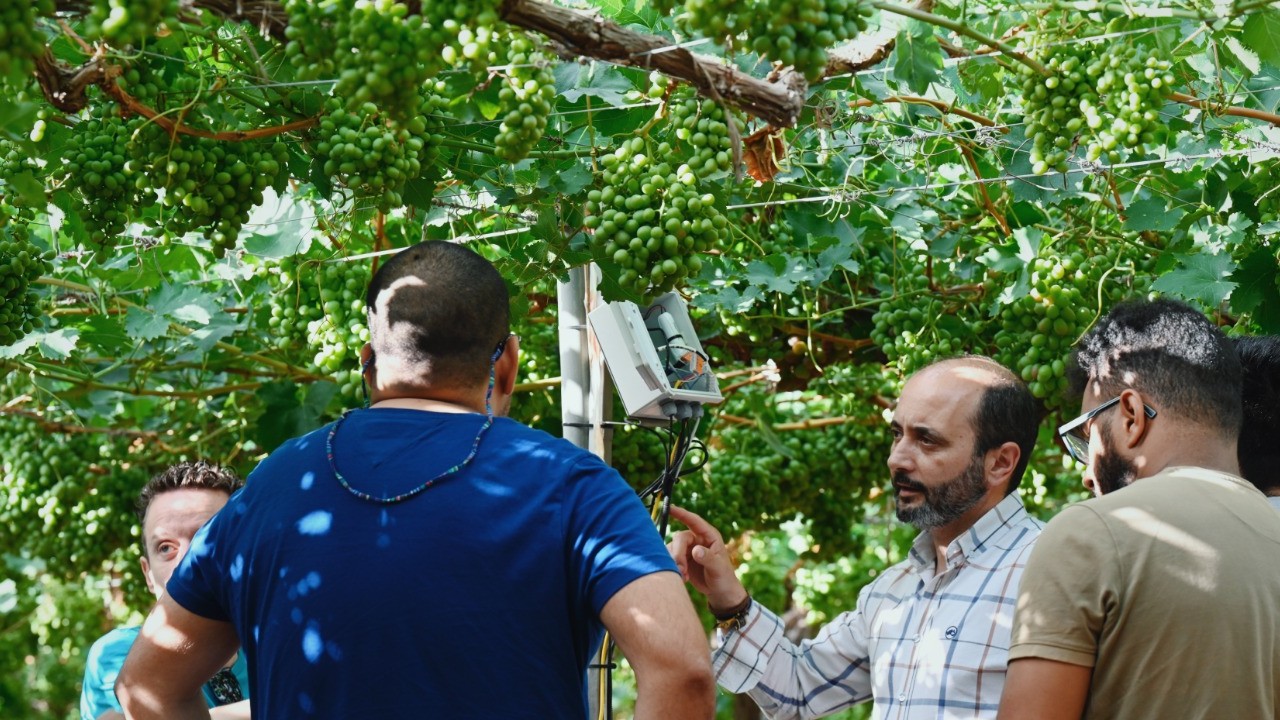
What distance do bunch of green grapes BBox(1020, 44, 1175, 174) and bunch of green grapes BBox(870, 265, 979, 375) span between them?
1199 mm

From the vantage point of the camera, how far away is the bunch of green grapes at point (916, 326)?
11.7 feet

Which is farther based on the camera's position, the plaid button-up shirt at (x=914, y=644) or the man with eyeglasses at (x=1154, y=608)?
the plaid button-up shirt at (x=914, y=644)

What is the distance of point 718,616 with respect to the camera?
2666 mm

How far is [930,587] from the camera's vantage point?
250cm

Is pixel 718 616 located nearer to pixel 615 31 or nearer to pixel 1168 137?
pixel 615 31

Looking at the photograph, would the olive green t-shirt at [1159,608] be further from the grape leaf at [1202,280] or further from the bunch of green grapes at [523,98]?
the grape leaf at [1202,280]

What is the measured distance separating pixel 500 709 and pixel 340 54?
2.80 feet

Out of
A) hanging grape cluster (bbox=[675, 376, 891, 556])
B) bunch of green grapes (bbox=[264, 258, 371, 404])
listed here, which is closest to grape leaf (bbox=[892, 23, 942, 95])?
bunch of green grapes (bbox=[264, 258, 371, 404])

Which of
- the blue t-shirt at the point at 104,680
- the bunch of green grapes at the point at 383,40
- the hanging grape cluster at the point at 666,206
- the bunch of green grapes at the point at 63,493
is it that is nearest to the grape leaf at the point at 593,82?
the hanging grape cluster at the point at 666,206

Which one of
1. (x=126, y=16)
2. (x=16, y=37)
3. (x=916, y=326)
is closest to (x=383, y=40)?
(x=126, y=16)

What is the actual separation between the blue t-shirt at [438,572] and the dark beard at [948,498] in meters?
0.93

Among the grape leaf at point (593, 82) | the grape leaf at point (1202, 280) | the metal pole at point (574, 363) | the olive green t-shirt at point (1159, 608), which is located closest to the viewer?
the olive green t-shirt at point (1159, 608)

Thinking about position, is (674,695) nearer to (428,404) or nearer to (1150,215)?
(428,404)

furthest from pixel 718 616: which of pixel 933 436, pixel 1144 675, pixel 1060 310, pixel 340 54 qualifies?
pixel 340 54
